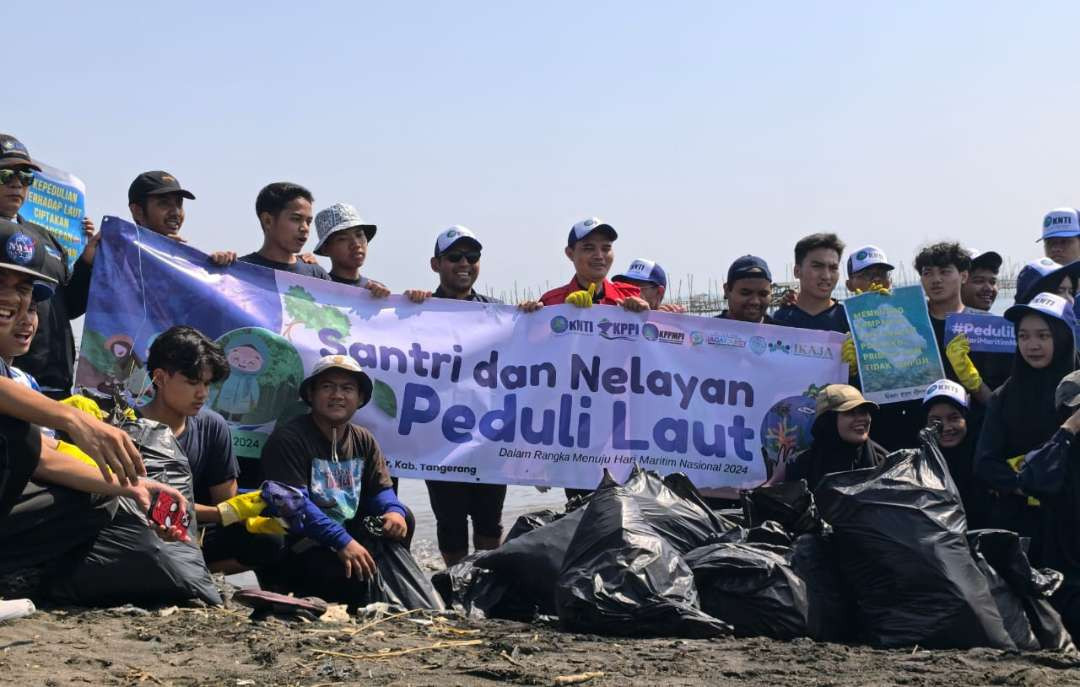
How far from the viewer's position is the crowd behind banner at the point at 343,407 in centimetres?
503

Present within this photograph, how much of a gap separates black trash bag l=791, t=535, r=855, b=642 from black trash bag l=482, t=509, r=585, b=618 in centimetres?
101

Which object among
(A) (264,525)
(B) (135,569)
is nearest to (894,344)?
(A) (264,525)

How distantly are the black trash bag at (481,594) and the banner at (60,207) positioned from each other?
8.64 feet

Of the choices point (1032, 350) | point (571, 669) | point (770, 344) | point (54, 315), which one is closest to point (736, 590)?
point (571, 669)

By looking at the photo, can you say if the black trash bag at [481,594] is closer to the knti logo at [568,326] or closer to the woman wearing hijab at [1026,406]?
the knti logo at [568,326]

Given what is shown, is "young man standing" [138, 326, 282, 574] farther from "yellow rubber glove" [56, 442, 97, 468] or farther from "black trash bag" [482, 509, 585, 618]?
"black trash bag" [482, 509, 585, 618]

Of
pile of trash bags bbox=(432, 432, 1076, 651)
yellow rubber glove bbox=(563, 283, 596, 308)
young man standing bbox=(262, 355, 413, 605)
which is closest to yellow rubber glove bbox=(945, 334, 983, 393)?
pile of trash bags bbox=(432, 432, 1076, 651)

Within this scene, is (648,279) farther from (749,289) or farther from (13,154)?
(13,154)

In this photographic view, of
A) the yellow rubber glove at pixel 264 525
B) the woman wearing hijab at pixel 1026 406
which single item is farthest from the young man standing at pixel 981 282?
the yellow rubber glove at pixel 264 525

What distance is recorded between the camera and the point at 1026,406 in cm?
638

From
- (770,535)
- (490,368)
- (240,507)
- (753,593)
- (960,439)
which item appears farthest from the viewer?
(490,368)

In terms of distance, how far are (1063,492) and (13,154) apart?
521 centimetres

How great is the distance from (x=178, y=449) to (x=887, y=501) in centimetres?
305

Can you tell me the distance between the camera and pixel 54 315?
6266mm
